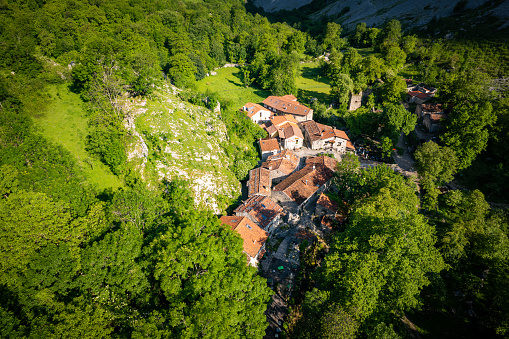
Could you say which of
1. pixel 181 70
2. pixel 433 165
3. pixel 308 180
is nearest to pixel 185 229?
pixel 308 180

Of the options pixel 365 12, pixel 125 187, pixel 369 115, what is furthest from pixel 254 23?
pixel 125 187

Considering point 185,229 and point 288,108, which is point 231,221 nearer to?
point 185,229

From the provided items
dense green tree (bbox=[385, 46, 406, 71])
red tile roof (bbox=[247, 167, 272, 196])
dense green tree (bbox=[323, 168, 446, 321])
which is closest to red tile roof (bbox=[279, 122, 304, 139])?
red tile roof (bbox=[247, 167, 272, 196])

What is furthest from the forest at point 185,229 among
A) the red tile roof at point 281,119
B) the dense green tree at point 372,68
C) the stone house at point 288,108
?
the dense green tree at point 372,68

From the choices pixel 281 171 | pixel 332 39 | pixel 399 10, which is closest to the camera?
pixel 281 171

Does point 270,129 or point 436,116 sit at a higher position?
point 436,116

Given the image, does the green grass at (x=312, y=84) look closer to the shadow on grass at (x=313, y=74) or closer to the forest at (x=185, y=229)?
the shadow on grass at (x=313, y=74)
